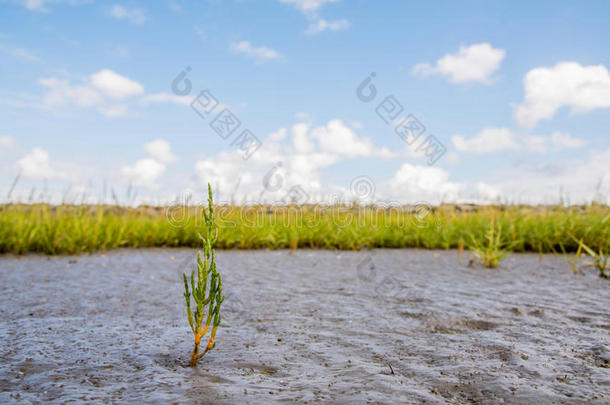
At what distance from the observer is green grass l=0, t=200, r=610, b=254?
23.8ft

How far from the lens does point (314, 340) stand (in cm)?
253

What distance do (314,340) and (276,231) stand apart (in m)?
6.17

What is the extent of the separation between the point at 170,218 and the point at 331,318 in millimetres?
7178

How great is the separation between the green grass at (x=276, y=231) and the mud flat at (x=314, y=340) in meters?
2.35

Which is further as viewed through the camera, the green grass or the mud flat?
the green grass

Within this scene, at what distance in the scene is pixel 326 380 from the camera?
1.89 metres

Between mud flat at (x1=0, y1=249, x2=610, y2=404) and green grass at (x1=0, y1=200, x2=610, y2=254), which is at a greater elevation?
green grass at (x1=0, y1=200, x2=610, y2=254)

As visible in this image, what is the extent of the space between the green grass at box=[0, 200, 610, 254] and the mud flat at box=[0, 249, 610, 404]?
92.7 inches

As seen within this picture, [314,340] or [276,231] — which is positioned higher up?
[276,231]

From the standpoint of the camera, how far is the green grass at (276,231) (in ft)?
23.8

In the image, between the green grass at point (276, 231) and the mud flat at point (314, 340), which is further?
the green grass at point (276, 231)

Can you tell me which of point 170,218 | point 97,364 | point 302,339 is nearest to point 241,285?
point 302,339

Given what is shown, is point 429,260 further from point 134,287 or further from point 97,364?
point 97,364

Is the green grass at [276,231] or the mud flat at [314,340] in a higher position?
the green grass at [276,231]
